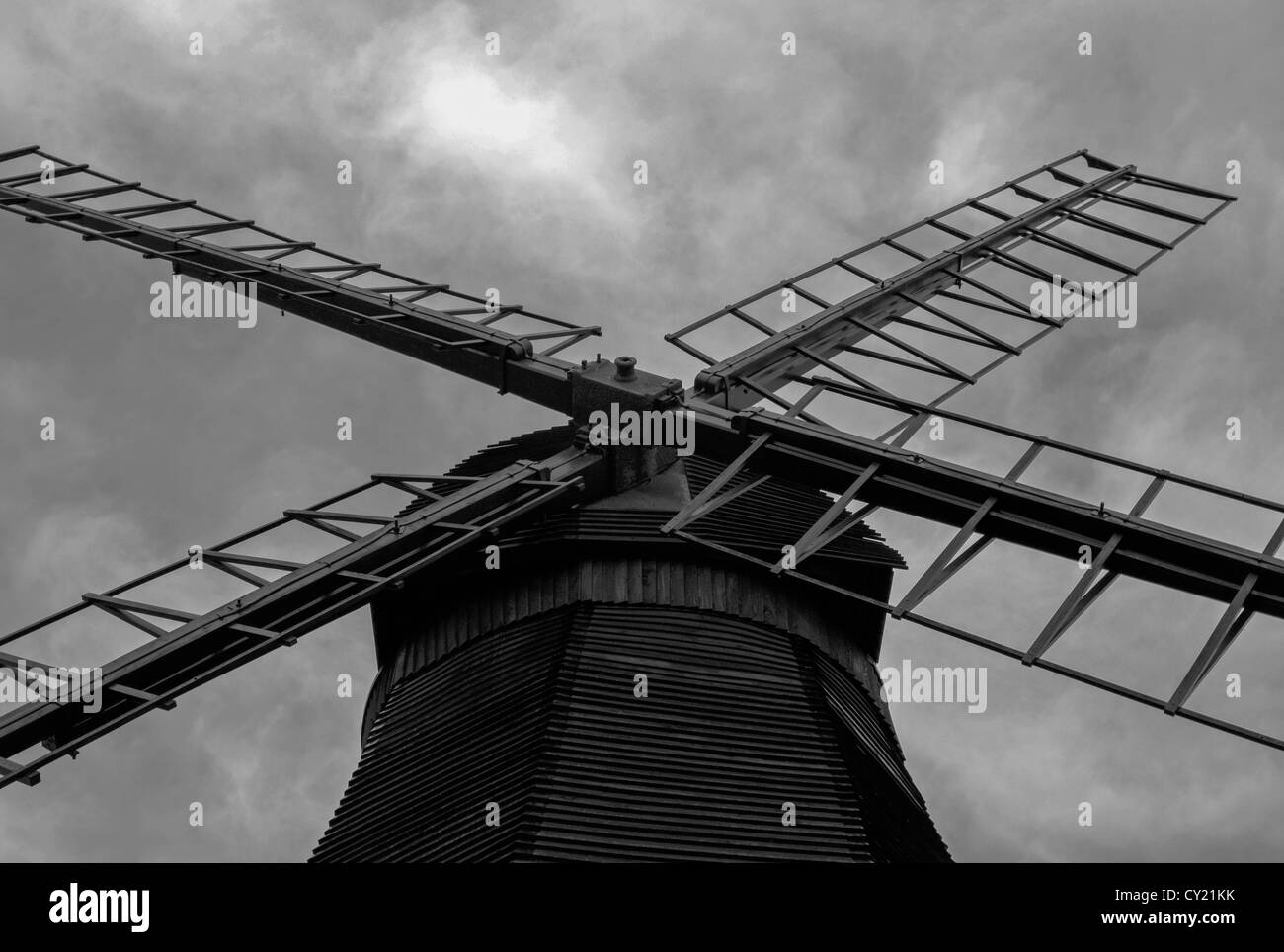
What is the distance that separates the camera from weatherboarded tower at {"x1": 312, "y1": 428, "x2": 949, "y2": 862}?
64.2ft

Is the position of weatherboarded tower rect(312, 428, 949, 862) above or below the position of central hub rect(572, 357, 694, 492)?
below

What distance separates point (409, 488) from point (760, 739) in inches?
154

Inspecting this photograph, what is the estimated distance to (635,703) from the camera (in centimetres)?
2055

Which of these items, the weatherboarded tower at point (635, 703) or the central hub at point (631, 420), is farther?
the central hub at point (631, 420)

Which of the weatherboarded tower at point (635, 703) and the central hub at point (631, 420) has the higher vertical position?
the central hub at point (631, 420)

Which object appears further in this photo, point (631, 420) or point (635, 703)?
point (631, 420)

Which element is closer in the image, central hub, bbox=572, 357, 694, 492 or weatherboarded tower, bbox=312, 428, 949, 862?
weatherboarded tower, bbox=312, 428, 949, 862

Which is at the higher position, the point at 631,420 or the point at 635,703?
the point at 631,420

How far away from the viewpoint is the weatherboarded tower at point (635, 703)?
1958 cm

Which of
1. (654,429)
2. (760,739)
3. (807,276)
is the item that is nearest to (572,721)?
(760,739)

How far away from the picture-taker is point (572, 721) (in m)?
20.3
